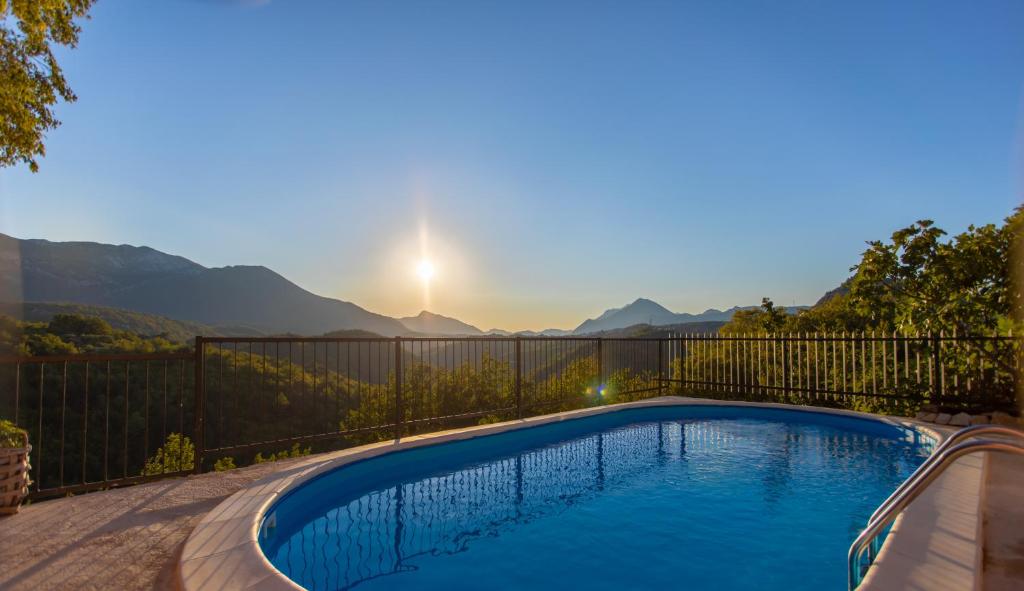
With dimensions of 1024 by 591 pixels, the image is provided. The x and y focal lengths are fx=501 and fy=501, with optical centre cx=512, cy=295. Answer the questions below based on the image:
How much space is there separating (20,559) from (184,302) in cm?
9785

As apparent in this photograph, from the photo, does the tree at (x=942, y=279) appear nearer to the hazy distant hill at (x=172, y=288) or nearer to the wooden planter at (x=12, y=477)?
the wooden planter at (x=12, y=477)

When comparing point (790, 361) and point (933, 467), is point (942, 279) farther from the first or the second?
point (933, 467)

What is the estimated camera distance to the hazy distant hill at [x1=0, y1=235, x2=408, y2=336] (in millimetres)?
68812

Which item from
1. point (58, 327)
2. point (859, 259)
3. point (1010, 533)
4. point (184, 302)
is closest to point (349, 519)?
point (1010, 533)

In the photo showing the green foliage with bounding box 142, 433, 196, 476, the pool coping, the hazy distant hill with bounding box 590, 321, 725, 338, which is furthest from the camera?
the hazy distant hill with bounding box 590, 321, 725, 338

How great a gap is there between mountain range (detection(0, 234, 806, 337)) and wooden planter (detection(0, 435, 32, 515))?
6638 cm

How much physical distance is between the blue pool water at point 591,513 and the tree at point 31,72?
5.39 m

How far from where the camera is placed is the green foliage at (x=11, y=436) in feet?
10.9

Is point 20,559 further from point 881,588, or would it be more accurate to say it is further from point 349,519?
point 881,588

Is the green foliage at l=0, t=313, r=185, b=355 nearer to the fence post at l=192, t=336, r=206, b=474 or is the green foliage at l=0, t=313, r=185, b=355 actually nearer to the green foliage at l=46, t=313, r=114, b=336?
the green foliage at l=46, t=313, r=114, b=336

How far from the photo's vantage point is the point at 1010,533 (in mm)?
3100

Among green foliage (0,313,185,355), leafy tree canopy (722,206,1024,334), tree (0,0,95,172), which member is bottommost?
green foliage (0,313,185,355)

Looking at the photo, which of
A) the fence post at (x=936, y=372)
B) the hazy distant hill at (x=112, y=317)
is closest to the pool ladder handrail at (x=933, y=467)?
the fence post at (x=936, y=372)

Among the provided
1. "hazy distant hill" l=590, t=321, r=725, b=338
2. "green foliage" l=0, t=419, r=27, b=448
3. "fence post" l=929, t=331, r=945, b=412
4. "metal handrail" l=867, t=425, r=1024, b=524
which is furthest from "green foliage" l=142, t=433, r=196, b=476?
"fence post" l=929, t=331, r=945, b=412
